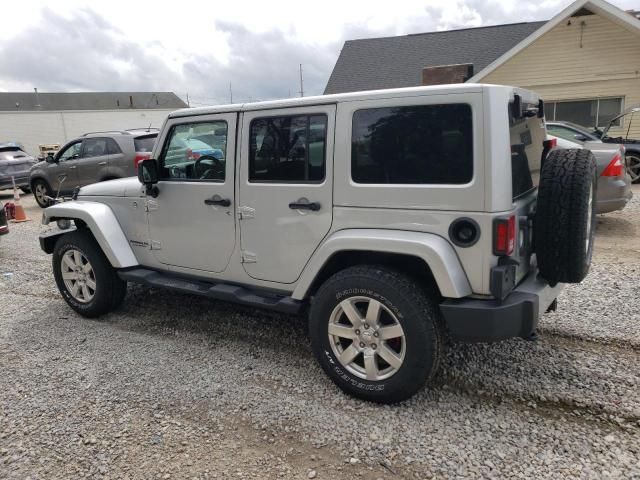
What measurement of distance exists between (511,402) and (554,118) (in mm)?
14277

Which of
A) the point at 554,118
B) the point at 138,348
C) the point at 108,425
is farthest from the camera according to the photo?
the point at 554,118

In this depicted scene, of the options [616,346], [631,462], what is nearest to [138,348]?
[631,462]

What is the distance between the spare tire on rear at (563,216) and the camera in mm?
2730

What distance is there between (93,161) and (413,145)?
9.89 metres

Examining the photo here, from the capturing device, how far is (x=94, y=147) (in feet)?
36.0

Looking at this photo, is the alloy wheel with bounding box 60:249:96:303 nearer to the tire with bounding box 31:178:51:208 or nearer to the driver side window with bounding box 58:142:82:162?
the driver side window with bounding box 58:142:82:162

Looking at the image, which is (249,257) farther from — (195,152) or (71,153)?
(71,153)

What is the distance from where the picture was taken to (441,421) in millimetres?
2893

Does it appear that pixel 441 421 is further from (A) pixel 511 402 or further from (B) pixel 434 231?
(B) pixel 434 231

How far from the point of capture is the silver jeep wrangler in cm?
268

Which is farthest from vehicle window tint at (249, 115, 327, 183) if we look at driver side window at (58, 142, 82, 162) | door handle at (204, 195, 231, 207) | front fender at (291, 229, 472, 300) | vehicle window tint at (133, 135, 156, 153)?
driver side window at (58, 142, 82, 162)

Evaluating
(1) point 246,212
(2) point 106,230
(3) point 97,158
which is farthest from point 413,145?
(3) point 97,158

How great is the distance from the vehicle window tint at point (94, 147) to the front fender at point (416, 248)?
30.5ft

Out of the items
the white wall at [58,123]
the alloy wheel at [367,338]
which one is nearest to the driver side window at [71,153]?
the alloy wheel at [367,338]
